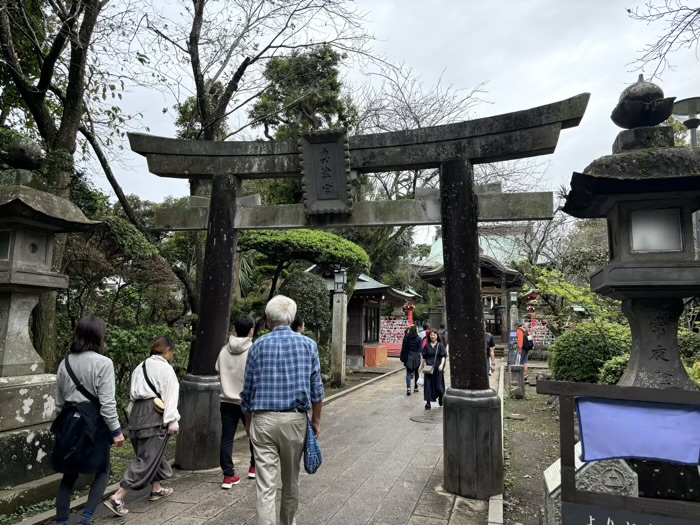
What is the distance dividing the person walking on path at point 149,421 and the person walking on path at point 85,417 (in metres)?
0.48

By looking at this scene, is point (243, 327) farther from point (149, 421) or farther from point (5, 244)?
point (5, 244)

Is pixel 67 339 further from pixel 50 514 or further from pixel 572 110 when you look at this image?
pixel 572 110

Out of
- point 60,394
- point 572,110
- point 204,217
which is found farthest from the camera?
point 204,217

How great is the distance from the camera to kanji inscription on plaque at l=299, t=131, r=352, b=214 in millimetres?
6102

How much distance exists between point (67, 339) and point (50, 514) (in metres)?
4.68

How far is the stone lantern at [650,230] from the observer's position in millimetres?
3500

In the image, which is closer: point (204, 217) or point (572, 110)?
point (572, 110)

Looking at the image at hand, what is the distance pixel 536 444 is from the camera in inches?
306

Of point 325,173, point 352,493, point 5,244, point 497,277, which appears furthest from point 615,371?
point 497,277

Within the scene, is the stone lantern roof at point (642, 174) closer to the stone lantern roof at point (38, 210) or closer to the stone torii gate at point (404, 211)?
the stone torii gate at point (404, 211)

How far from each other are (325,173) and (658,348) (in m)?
4.17

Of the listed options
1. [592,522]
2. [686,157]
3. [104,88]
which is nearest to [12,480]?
[592,522]

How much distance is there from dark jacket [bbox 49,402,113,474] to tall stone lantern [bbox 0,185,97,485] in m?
1.30

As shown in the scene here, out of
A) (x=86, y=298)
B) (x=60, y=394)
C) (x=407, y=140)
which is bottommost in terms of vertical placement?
(x=60, y=394)
